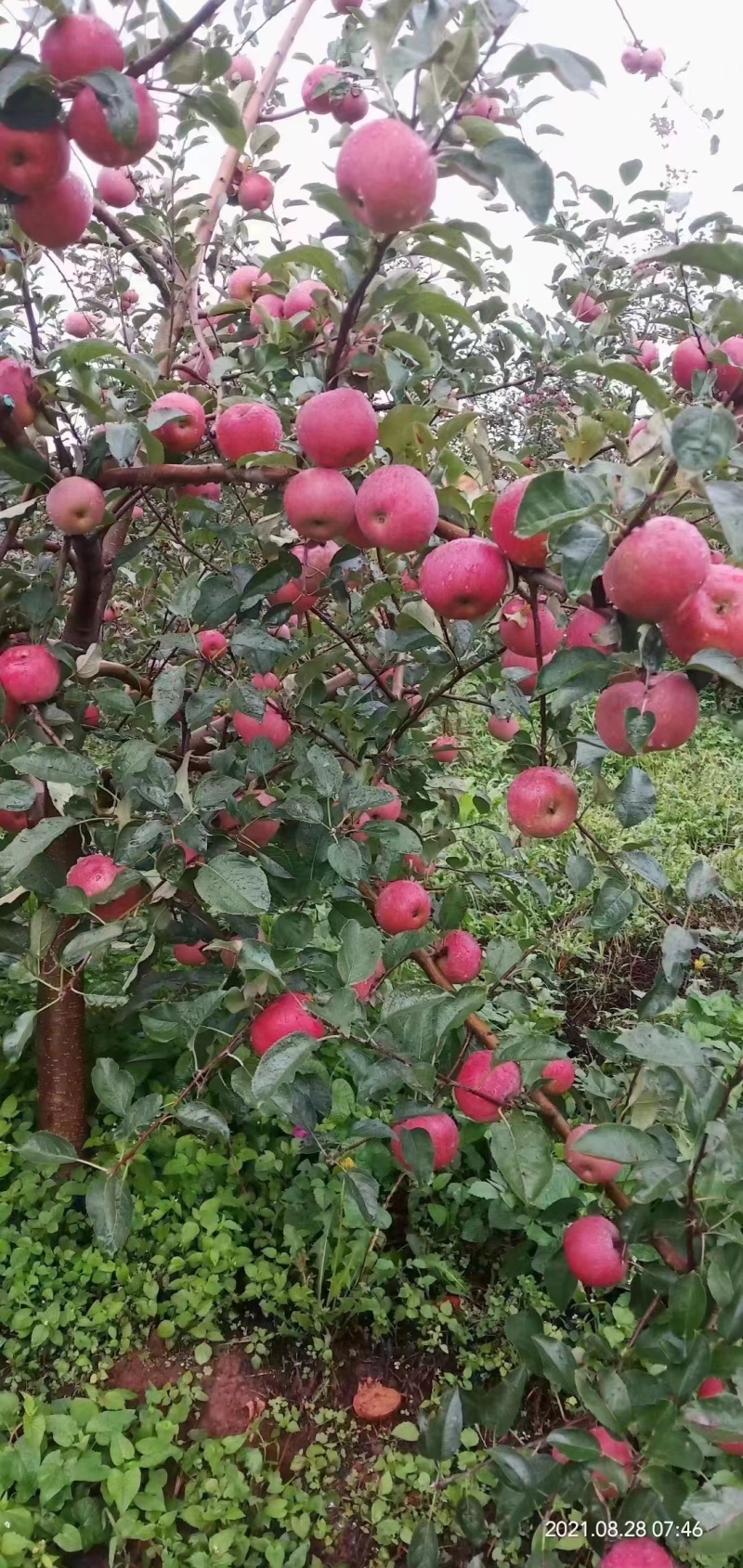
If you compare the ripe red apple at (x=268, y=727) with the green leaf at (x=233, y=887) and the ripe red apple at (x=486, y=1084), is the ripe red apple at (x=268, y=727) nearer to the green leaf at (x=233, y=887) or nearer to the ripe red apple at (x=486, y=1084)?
the green leaf at (x=233, y=887)

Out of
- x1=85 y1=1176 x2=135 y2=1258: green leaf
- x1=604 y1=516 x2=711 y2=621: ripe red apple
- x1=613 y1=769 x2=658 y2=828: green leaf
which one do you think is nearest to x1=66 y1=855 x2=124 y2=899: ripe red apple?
x1=85 y1=1176 x2=135 y2=1258: green leaf

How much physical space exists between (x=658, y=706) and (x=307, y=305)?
0.71 meters

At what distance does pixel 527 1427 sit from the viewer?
134 centimetres

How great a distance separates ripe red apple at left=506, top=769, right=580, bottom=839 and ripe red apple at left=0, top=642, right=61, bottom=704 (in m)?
0.58

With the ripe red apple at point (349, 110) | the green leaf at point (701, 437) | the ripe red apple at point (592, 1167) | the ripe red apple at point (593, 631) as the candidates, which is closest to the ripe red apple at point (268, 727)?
the ripe red apple at point (593, 631)

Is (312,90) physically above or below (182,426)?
above

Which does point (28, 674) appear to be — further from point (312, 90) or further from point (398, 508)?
point (312, 90)

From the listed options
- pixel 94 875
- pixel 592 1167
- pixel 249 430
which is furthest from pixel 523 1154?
pixel 249 430

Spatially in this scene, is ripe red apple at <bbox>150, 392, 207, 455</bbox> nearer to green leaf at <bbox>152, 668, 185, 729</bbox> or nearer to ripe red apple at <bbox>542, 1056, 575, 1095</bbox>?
green leaf at <bbox>152, 668, 185, 729</bbox>

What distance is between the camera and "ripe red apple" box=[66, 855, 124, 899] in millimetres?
1080

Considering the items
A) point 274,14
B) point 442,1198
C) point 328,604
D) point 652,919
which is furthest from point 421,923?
point 652,919

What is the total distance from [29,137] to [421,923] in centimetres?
92

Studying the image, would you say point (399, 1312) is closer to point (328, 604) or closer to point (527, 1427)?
point (527, 1427)

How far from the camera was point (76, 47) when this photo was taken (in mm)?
679
